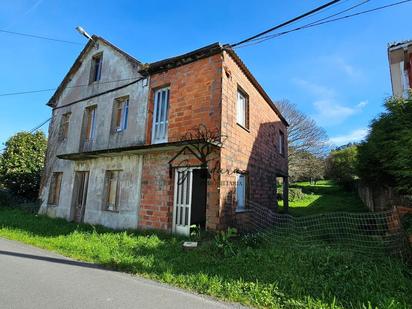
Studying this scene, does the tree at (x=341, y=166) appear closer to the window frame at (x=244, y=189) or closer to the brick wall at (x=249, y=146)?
the brick wall at (x=249, y=146)

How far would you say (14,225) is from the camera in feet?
33.8

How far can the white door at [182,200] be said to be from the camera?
836 centimetres

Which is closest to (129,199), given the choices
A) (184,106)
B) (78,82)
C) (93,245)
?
(93,245)

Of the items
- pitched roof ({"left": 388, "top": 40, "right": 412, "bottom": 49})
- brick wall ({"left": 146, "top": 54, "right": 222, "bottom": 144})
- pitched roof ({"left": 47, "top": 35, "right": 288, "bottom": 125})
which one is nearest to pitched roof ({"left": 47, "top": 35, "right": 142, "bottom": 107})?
pitched roof ({"left": 47, "top": 35, "right": 288, "bottom": 125})

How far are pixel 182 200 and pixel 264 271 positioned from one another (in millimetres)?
4196

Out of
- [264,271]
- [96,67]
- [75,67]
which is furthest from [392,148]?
[75,67]

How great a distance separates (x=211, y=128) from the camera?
8.30 metres

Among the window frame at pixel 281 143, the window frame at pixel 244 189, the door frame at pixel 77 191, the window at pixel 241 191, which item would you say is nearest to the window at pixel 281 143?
the window frame at pixel 281 143

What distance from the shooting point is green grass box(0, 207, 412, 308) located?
12.7 feet

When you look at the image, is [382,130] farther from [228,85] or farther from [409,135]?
[228,85]

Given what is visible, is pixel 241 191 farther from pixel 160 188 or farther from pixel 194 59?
pixel 194 59

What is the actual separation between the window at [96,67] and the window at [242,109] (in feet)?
24.8

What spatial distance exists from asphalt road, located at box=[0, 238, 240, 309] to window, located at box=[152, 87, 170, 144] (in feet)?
16.9

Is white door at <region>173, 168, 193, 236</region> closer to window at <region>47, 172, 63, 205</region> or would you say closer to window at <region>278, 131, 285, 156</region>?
window at <region>47, 172, 63, 205</region>
